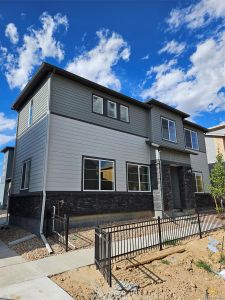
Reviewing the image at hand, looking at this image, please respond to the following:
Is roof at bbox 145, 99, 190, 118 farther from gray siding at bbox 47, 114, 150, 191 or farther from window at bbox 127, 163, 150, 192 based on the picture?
window at bbox 127, 163, 150, 192

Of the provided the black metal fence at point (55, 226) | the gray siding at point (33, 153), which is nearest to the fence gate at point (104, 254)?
the black metal fence at point (55, 226)

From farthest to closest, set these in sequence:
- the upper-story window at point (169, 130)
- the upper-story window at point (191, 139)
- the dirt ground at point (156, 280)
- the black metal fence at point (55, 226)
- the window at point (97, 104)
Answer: the upper-story window at point (191, 139), the upper-story window at point (169, 130), the window at point (97, 104), the black metal fence at point (55, 226), the dirt ground at point (156, 280)

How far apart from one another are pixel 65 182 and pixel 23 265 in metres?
4.51

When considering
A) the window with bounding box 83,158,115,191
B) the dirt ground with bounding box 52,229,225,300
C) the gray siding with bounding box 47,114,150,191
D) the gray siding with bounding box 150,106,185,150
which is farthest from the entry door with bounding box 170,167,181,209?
the dirt ground with bounding box 52,229,225,300

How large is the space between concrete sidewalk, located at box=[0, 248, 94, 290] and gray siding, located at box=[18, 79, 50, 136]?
22.9 ft

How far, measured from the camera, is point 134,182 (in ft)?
43.3

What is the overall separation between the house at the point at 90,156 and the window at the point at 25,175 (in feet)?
0.18

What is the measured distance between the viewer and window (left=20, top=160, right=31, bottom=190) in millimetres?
11617

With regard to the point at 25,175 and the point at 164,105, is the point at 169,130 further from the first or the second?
the point at 25,175

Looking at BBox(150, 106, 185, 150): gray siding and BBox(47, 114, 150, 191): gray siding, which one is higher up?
BBox(150, 106, 185, 150): gray siding

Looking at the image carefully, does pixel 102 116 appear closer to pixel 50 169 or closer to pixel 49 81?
pixel 49 81

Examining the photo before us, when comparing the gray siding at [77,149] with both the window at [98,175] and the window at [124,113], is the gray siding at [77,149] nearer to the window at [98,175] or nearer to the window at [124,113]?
the window at [98,175]

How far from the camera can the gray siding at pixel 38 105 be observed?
35.9ft

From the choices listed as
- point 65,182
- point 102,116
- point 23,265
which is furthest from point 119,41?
point 23,265
